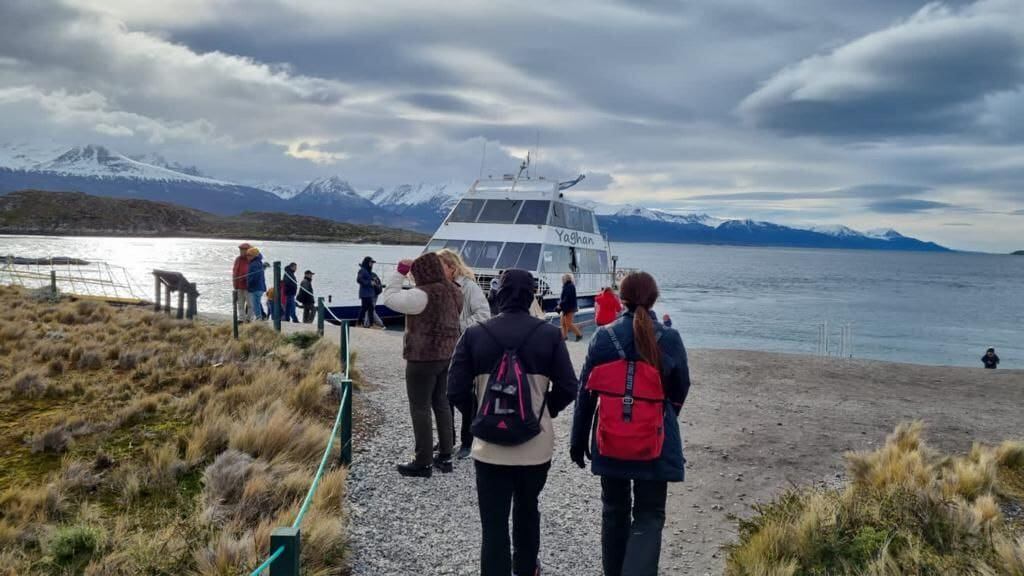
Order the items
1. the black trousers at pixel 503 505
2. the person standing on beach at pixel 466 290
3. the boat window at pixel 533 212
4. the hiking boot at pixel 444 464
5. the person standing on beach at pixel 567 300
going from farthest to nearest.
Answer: the boat window at pixel 533 212, the person standing on beach at pixel 567 300, the hiking boot at pixel 444 464, the person standing on beach at pixel 466 290, the black trousers at pixel 503 505

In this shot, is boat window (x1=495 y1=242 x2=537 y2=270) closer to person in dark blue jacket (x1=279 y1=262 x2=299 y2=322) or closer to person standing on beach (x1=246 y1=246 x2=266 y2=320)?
person in dark blue jacket (x1=279 y1=262 x2=299 y2=322)

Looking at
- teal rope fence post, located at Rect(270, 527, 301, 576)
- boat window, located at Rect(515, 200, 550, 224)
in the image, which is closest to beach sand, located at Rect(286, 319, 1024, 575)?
teal rope fence post, located at Rect(270, 527, 301, 576)

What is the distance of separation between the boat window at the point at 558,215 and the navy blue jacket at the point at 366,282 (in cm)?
602

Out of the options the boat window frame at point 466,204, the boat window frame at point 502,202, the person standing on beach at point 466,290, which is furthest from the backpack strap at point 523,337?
the boat window frame at point 466,204

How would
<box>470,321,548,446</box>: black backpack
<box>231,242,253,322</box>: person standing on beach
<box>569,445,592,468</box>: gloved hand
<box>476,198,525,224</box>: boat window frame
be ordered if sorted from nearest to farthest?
<box>470,321,548,446</box>: black backpack, <box>569,445,592,468</box>: gloved hand, <box>231,242,253,322</box>: person standing on beach, <box>476,198,525,224</box>: boat window frame

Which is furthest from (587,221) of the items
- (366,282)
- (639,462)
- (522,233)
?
(639,462)

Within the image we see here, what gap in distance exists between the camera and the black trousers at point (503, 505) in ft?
11.0

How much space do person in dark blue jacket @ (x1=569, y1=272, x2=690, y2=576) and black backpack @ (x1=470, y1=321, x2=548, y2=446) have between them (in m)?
0.35

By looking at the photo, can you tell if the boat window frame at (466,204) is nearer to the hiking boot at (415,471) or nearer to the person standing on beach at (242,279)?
the person standing on beach at (242,279)

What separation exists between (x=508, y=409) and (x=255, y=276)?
1109cm

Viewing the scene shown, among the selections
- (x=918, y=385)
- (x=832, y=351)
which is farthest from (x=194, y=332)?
(x=832, y=351)

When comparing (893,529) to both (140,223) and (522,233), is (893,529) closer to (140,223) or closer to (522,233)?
(522,233)

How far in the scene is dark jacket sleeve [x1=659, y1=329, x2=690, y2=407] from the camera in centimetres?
336

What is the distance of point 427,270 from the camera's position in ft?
16.6
